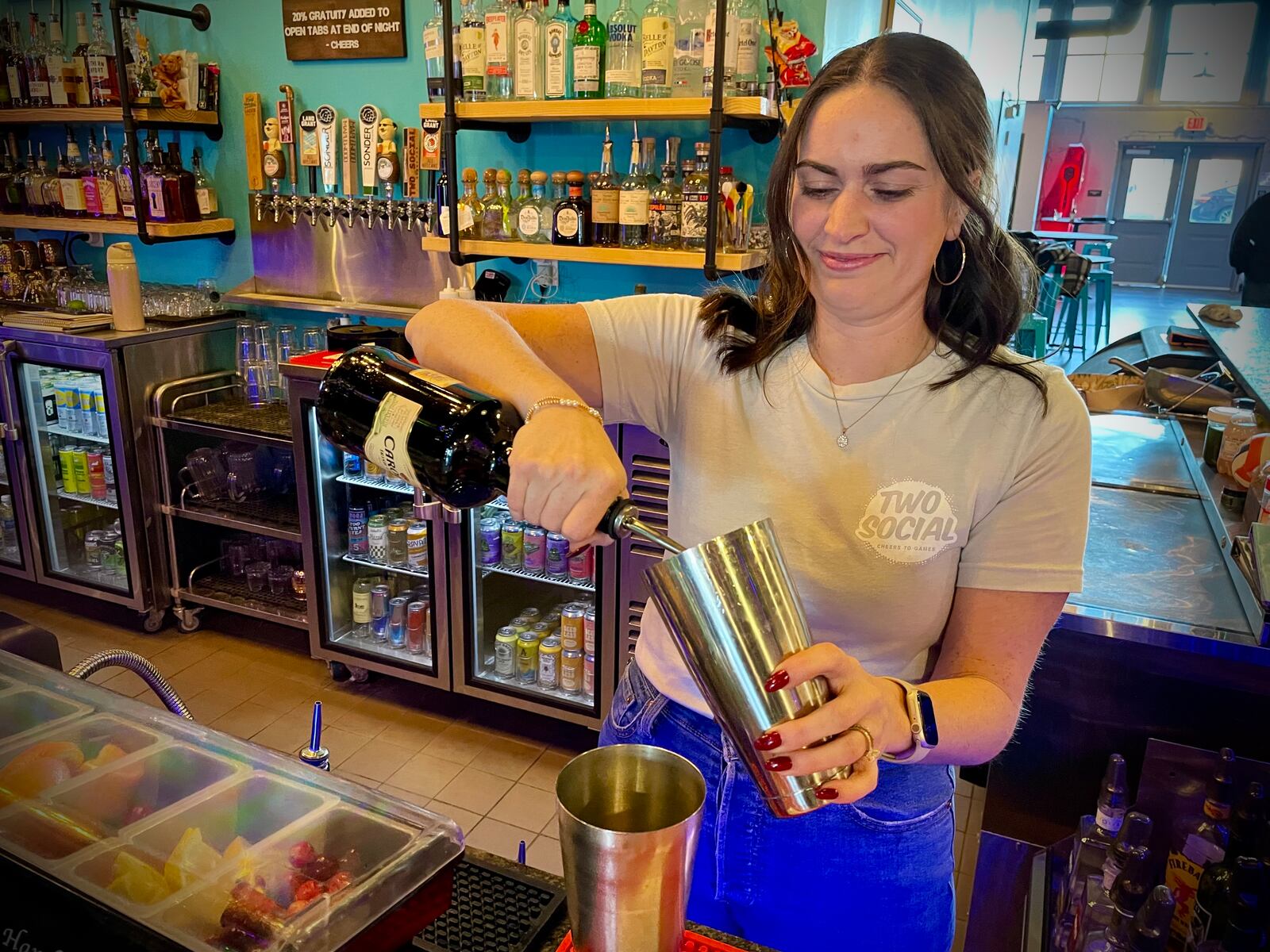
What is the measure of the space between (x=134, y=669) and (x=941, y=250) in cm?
125

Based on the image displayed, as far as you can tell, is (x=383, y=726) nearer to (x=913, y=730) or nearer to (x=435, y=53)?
(x=435, y=53)

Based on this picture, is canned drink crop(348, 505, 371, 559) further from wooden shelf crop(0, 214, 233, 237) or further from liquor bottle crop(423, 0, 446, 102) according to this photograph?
liquor bottle crop(423, 0, 446, 102)

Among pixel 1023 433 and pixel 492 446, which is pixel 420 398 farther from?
pixel 1023 433

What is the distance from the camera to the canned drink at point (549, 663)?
10.0 feet

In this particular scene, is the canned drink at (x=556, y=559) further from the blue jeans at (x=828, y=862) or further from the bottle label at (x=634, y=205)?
the blue jeans at (x=828, y=862)

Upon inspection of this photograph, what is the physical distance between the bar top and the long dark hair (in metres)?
1.30

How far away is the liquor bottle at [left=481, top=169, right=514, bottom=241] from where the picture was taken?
3.01 metres

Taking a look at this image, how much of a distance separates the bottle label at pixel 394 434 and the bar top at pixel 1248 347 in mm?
1972

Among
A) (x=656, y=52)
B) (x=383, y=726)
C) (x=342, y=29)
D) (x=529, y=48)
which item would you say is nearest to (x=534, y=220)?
(x=529, y=48)

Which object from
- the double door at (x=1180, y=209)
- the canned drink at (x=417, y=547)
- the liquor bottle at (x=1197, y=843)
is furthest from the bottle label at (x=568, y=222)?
the double door at (x=1180, y=209)

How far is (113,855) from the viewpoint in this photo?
0.87m

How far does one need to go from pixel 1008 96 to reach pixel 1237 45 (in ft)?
26.4

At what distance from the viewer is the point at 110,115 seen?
11.7 feet

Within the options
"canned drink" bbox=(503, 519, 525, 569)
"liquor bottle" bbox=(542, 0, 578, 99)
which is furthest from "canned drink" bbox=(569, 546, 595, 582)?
"liquor bottle" bbox=(542, 0, 578, 99)
